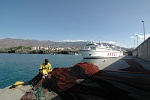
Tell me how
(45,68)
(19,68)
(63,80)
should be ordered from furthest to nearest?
(19,68) → (45,68) → (63,80)

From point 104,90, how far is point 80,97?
1.38 m

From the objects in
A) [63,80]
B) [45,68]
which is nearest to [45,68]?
[45,68]

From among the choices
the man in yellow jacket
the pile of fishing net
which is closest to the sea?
the man in yellow jacket

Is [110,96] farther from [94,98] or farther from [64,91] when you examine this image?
[64,91]

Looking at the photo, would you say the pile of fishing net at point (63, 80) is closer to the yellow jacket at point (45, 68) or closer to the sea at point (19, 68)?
the yellow jacket at point (45, 68)

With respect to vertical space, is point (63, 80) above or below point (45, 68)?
below

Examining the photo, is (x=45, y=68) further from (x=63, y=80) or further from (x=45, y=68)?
(x=63, y=80)

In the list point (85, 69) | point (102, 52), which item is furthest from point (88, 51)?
point (85, 69)

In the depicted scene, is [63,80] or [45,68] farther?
[45,68]

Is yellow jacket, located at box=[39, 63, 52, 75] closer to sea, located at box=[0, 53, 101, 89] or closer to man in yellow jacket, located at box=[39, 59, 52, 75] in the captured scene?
man in yellow jacket, located at box=[39, 59, 52, 75]

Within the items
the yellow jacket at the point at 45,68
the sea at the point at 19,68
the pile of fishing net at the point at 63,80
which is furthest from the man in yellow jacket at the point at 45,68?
the sea at the point at 19,68

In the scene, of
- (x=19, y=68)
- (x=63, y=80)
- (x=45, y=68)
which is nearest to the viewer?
(x=63, y=80)

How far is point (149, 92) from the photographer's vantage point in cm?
684

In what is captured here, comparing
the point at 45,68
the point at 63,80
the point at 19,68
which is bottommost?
the point at 19,68
